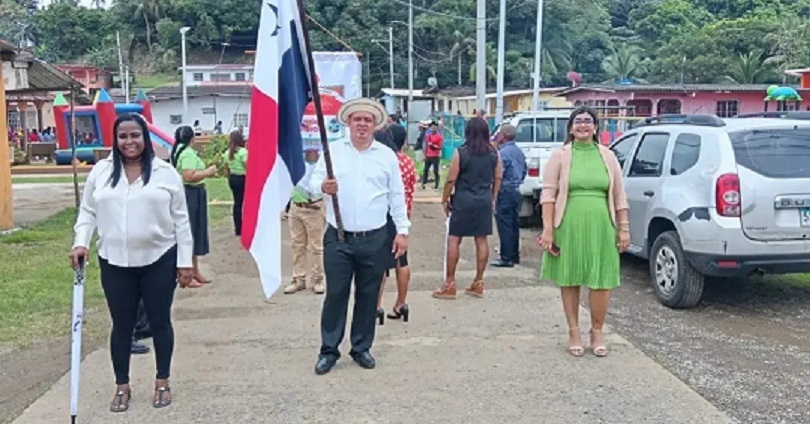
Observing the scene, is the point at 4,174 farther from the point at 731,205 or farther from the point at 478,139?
the point at 731,205

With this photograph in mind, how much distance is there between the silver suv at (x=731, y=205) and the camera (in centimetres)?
699

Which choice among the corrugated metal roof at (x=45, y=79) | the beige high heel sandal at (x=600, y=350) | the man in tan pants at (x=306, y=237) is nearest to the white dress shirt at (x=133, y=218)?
the beige high heel sandal at (x=600, y=350)

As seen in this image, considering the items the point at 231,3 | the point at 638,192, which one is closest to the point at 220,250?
the point at 638,192

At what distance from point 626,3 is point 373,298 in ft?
277

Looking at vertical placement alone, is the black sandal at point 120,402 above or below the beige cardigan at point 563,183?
below

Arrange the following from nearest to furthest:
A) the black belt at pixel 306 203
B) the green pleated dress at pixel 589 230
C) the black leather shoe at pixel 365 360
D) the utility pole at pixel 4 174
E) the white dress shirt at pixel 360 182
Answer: the white dress shirt at pixel 360 182 → the black leather shoe at pixel 365 360 → the green pleated dress at pixel 589 230 → the black belt at pixel 306 203 → the utility pole at pixel 4 174

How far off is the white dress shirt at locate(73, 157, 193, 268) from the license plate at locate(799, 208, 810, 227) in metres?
4.97

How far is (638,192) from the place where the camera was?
8477 millimetres

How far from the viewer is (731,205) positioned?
23.0 feet

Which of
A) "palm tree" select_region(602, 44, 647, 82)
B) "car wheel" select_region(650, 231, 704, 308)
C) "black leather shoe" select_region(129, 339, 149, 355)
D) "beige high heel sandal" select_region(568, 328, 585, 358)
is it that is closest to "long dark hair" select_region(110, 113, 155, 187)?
"black leather shoe" select_region(129, 339, 149, 355)

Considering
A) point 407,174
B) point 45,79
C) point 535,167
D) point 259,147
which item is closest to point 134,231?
point 259,147

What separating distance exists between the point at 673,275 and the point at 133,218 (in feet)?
16.0

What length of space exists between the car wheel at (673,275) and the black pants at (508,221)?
6.65ft

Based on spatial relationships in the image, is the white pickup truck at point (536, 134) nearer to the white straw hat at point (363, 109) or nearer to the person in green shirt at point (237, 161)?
the person in green shirt at point (237, 161)
